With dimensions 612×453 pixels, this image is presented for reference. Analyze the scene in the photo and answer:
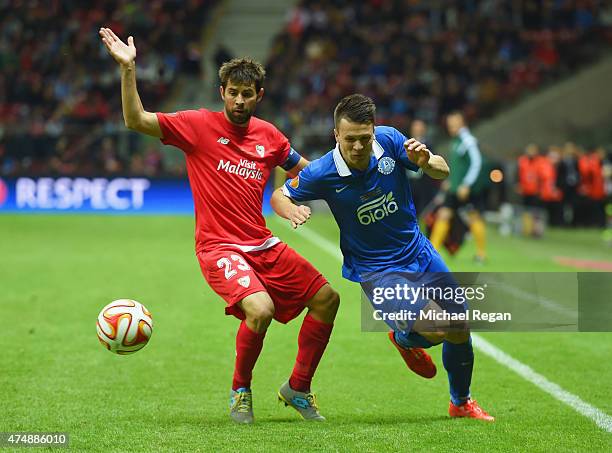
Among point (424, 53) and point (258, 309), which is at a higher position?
point (424, 53)

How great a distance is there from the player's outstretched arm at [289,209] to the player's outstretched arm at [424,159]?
2.18 ft

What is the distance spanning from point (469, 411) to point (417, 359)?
0.44 metres

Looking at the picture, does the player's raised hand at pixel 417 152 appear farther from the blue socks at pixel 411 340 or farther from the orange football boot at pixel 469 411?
the orange football boot at pixel 469 411

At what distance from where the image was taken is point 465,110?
29234mm

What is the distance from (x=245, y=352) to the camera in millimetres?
6352

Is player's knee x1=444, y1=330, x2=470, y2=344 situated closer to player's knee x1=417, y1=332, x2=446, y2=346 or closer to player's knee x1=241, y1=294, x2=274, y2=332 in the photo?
player's knee x1=417, y1=332, x2=446, y2=346

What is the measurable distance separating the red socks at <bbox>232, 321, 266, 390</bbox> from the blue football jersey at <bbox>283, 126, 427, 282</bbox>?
71 centimetres

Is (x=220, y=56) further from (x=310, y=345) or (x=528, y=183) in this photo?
(x=310, y=345)

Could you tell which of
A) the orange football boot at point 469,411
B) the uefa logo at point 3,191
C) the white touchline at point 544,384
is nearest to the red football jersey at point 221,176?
the orange football boot at point 469,411

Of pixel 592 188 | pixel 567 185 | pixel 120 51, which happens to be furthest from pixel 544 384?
pixel 592 188

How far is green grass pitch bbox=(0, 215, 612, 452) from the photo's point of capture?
5789mm

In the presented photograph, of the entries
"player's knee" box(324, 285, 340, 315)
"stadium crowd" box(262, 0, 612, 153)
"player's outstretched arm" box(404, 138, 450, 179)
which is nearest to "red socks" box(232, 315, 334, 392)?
"player's knee" box(324, 285, 340, 315)

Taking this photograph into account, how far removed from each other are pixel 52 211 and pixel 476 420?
Answer: 20896mm

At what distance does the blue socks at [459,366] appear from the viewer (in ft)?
20.6
